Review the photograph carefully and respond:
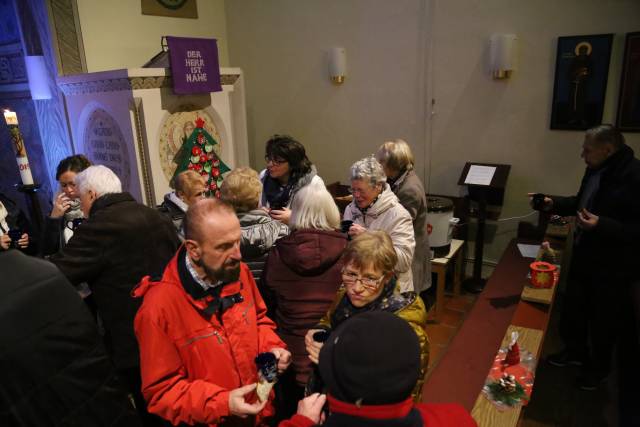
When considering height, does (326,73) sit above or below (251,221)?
above

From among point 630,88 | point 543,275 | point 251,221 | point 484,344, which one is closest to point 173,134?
point 251,221

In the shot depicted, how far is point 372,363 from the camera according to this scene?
982 millimetres

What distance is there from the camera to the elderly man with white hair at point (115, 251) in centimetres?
208

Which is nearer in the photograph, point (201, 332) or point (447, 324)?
point (201, 332)

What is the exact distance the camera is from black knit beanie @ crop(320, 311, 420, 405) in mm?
974

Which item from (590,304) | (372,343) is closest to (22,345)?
(372,343)

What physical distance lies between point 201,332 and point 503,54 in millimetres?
3919

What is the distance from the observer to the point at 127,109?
149 inches

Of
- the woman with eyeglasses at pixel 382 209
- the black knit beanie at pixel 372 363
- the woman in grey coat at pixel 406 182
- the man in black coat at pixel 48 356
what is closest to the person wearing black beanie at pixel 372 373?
the black knit beanie at pixel 372 363

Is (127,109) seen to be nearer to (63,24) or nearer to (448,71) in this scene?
(63,24)

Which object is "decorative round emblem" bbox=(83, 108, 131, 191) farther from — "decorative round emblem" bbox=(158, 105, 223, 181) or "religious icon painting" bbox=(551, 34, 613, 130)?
"religious icon painting" bbox=(551, 34, 613, 130)

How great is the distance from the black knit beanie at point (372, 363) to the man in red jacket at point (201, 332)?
0.61 metres

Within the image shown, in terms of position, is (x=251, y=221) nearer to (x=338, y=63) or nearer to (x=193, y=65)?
(x=193, y=65)

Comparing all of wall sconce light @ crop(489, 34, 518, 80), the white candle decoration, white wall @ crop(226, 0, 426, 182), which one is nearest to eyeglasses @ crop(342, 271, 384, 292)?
the white candle decoration
